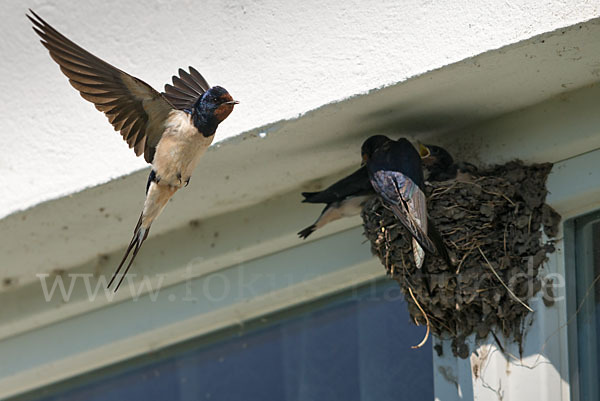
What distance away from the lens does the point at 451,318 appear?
163 inches

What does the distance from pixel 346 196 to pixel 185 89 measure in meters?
0.70

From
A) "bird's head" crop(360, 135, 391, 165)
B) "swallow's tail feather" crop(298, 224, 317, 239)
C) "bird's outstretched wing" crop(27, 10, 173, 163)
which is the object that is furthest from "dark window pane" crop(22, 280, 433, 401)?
"bird's outstretched wing" crop(27, 10, 173, 163)

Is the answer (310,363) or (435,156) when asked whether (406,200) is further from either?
(310,363)

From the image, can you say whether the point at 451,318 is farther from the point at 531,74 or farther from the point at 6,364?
the point at 6,364

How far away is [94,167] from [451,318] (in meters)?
A: 1.31

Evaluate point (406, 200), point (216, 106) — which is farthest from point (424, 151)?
point (216, 106)

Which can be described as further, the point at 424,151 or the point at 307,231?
the point at 307,231

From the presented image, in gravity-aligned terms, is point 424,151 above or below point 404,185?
above

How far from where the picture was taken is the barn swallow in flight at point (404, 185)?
161 inches

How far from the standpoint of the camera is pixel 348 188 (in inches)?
178

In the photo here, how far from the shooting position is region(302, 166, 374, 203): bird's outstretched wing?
4.49m

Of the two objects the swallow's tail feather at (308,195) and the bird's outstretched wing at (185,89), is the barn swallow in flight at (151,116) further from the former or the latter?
the swallow's tail feather at (308,195)

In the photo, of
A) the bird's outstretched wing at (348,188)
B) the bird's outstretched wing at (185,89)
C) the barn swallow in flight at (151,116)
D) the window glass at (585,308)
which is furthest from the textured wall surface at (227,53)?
the window glass at (585,308)

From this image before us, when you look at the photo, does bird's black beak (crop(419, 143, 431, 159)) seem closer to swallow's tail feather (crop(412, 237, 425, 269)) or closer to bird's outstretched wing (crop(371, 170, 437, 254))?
bird's outstretched wing (crop(371, 170, 437, 254))
